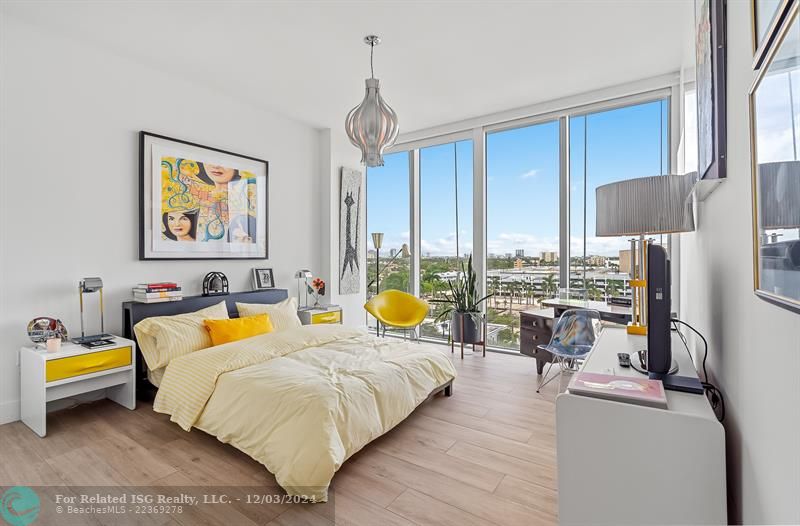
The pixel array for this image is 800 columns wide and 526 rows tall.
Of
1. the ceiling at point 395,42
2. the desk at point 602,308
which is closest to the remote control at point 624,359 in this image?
the desk at point 602,308

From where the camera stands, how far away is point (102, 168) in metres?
3.19

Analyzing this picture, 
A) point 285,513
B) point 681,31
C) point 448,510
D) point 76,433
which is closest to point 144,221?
point 76,433

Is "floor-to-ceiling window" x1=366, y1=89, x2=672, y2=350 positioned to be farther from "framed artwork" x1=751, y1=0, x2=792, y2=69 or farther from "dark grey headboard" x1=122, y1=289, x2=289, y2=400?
"framed artwork" x1=751, y1=0, x2=792, y2=69

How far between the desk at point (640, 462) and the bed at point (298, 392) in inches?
45.9

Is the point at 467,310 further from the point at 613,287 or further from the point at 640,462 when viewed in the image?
the point at 640,462

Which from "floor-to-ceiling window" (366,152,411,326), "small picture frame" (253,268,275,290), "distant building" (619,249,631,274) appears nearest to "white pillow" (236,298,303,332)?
"small picture frame" (253,268,275,290)

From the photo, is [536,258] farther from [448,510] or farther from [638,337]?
[448,510]

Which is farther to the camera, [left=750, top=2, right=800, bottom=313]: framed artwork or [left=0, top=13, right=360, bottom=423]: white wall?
[left=0, top=13, right=360, bottom=423]: white wall

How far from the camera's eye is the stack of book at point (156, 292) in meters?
3.23

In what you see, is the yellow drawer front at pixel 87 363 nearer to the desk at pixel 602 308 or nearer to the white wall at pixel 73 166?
the white wall at pixel 73 166

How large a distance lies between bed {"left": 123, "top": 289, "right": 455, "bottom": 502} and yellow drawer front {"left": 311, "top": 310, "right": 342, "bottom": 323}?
121cm

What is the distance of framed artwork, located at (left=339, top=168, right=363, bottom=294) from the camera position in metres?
5.28

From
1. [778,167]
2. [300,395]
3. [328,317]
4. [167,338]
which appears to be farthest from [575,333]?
[167,338]

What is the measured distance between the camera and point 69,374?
8.57 ft
